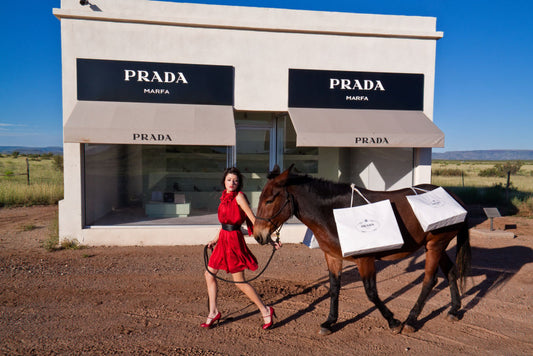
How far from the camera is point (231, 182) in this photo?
4398 millimetres

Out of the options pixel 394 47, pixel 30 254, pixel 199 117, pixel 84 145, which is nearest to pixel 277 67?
pixel 199 117

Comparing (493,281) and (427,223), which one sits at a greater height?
(427,223)

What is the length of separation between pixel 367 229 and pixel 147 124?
5.84m

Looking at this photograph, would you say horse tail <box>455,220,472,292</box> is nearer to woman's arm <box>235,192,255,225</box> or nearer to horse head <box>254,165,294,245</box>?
horse head <box>254,165,294,245</box>

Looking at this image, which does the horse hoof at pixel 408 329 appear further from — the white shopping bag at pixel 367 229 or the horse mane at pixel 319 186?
the horse mane at pixel 319 186

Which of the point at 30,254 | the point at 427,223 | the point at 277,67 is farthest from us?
the point at 277,67

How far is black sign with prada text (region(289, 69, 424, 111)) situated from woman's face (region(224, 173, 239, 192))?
5.42 m

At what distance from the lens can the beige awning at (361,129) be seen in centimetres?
869

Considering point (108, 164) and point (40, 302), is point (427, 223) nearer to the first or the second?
point (40, 302)

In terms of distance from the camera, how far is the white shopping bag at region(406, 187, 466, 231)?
14.4 ft

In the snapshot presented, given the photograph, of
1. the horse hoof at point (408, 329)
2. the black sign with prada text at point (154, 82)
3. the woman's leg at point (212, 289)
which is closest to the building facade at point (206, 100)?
the black sign with prada text at point (154, 82)

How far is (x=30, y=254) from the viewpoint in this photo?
7.98m

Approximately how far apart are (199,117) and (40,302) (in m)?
4.89

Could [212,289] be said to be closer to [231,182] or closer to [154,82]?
[231,182]
